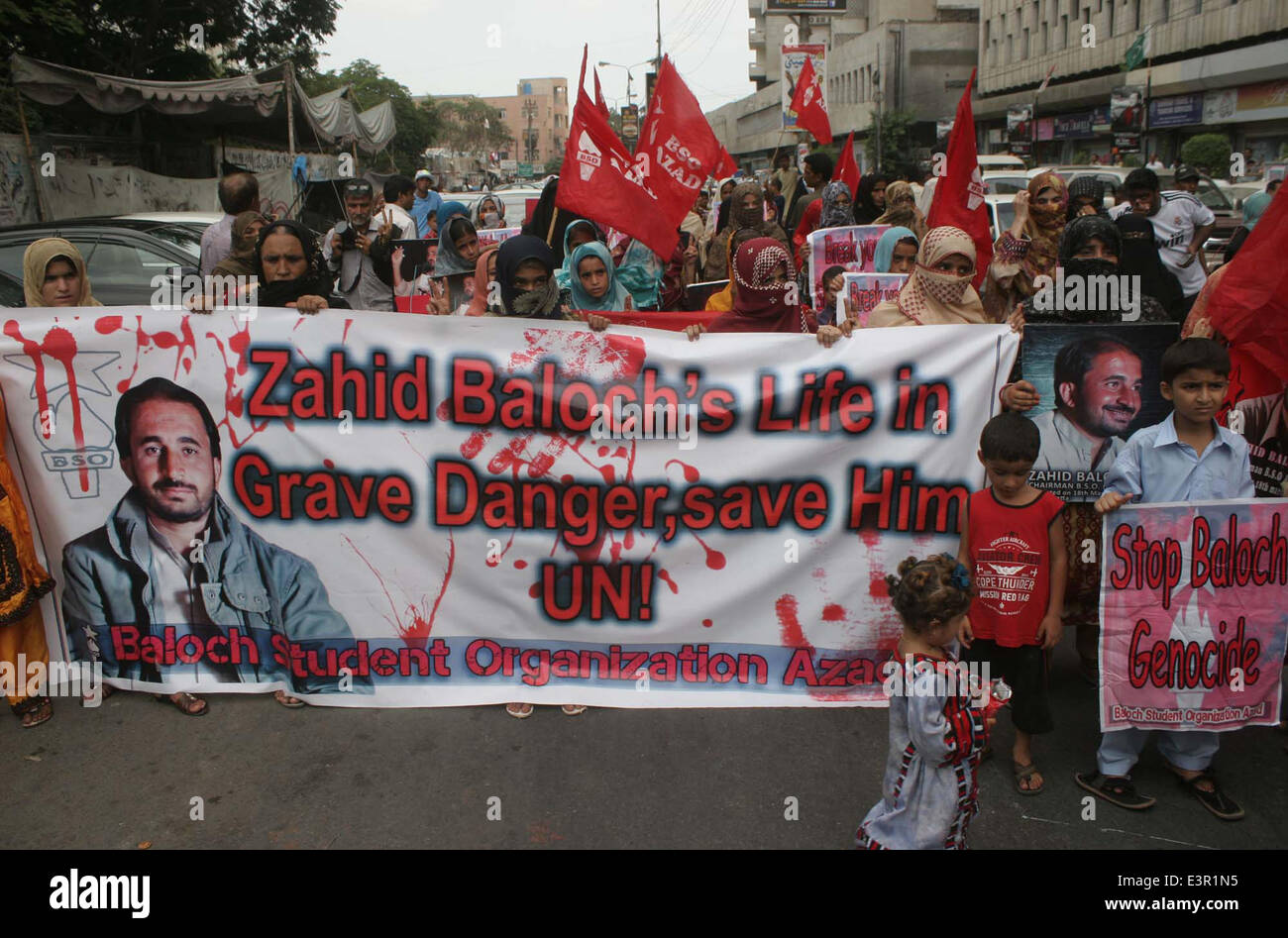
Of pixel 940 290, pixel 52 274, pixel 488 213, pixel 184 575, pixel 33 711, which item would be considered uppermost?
pixel 488 213

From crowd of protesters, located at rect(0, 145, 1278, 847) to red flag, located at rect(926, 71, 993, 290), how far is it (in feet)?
0.59

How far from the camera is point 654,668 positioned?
388cm

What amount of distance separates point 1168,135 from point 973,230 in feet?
113

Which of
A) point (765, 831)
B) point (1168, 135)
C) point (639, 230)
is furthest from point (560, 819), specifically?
point (1168, 135)

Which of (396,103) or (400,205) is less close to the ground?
(396,103)

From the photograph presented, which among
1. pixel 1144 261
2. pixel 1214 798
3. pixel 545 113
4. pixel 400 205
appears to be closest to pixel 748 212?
pixel 1144 261

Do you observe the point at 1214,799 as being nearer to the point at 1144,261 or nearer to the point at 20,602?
the point at 1144,261

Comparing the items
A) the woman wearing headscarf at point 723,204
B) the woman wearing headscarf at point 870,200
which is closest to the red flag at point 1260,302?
the woman wearing headscarf at point 723,204

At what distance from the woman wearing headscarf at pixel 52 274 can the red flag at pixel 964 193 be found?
4314 millimetres

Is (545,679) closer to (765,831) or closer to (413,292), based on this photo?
(765,831)

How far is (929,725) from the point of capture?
249 cm

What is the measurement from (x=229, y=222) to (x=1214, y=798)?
622cm

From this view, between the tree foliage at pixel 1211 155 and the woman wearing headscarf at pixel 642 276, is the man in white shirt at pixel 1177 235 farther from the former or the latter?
the tree foliage at pixel 1211 155

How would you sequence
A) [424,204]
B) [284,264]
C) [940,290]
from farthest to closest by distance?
[424,204], [284,264], [940,290]
